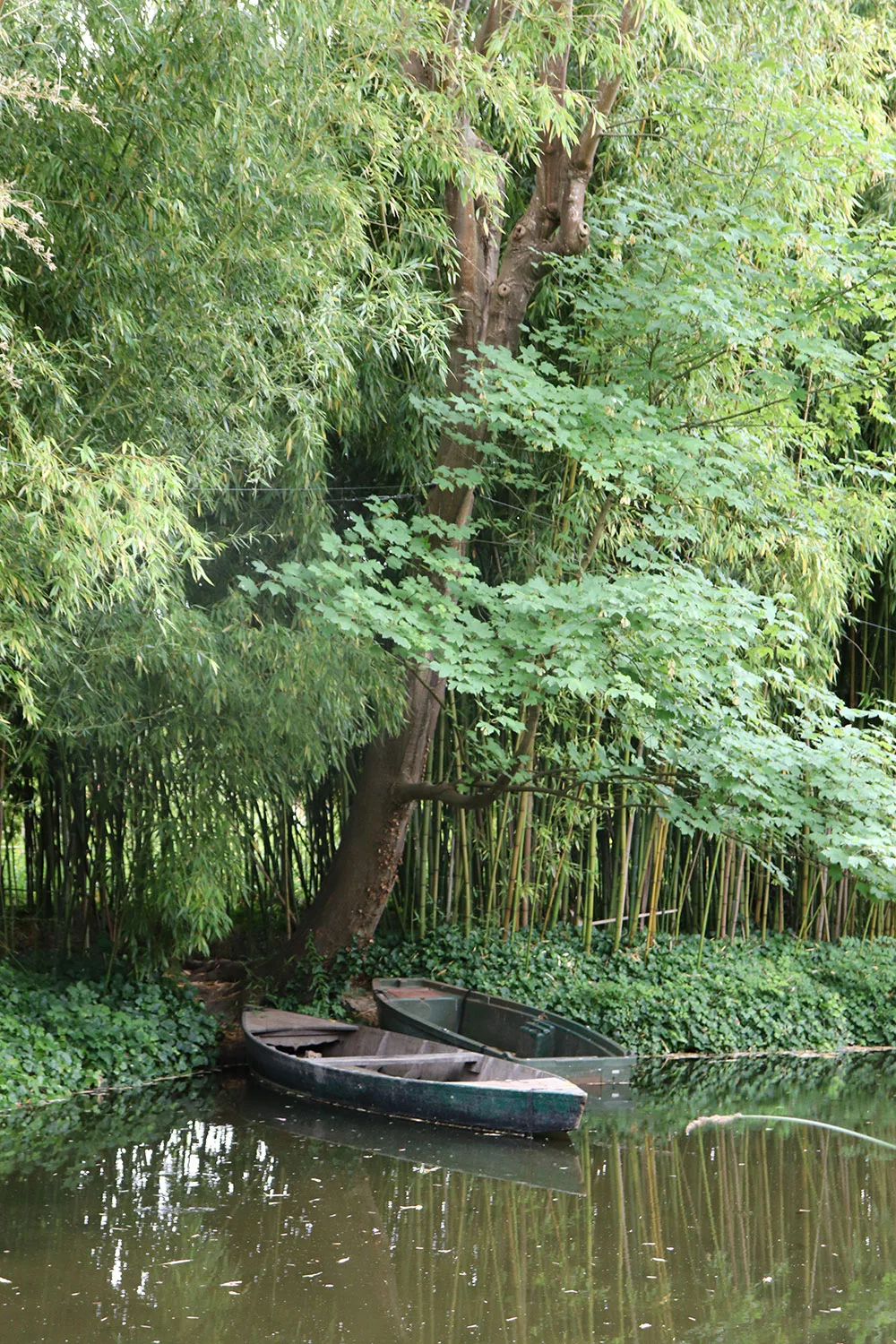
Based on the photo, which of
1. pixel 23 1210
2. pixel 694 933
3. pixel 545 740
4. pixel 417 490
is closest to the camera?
pixel 23 1210

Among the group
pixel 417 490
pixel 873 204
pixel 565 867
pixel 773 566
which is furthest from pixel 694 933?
pixel 873 204

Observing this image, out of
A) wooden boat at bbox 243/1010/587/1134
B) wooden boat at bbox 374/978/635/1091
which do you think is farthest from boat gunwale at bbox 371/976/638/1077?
wooden boat at bbox 243/1010/587/1134

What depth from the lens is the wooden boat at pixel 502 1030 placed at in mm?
5867

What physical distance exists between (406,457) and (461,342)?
2.17ft

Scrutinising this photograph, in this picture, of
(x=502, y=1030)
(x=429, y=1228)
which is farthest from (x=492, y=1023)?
(x=429, y=1228)

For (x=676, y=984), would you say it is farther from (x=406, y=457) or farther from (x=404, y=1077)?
(x=406, y=457)

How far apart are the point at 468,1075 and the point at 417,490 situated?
9.60 ft

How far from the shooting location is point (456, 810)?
24.3 ft

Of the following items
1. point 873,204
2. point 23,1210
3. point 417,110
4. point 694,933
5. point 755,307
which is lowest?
point 23,1210

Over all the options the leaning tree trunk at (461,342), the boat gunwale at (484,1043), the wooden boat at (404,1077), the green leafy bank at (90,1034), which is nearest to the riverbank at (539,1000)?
the green leafy bank at (90,1034)

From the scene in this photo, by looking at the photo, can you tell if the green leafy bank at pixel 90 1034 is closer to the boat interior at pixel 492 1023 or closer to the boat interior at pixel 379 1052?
the boat interior at pixel 379 1052

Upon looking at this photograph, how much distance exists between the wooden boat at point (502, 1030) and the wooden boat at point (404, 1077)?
0.40 feet

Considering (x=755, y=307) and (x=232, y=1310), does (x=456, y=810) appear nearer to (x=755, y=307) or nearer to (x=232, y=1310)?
(x=755, y=307)

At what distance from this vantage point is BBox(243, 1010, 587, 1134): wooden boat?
540cm
